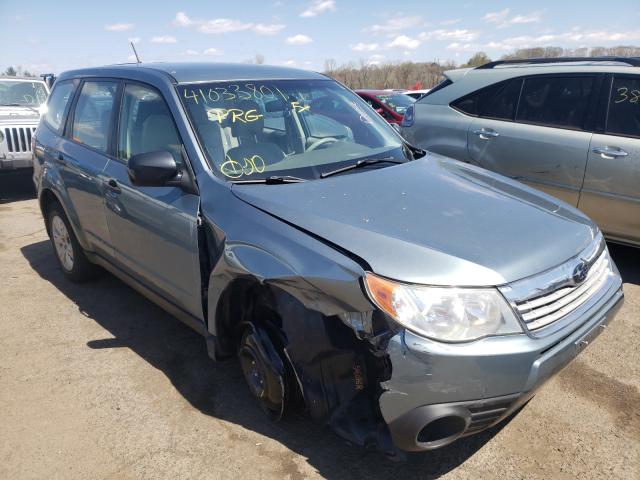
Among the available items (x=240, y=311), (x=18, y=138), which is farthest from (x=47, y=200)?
(x=18, y=138)

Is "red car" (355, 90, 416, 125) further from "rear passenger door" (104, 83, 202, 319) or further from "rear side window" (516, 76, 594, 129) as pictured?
"rear passenger door" (104, 83, 202, 319)

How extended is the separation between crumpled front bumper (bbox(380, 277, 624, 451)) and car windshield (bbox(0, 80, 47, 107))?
30.4 ft

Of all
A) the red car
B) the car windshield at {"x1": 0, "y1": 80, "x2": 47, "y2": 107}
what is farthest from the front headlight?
the red car

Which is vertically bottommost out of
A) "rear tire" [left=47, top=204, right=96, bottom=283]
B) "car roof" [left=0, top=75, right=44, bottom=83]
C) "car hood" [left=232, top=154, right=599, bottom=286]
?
"rear tire" [left=47, top=204, right=96, bottom=283]

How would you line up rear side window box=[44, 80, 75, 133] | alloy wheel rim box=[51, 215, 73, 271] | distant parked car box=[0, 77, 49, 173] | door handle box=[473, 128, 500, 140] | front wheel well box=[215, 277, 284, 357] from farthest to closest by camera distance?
distant parked car box=[0, 77, 49, 173], door handle box=[473, 128, 500, 140], alloy wheel rim box=[51, 215, 73, 271], rear side window box=[44, 80, 75, 133], front wheel well box=[215, 277, 284, 357]

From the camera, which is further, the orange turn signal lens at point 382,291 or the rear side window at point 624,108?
the rear side window at point 624,108

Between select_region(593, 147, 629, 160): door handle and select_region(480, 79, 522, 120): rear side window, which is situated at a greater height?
select_region(480, 79, 522, 120): rear side window

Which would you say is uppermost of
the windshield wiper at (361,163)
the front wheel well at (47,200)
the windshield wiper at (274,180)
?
the windshield wiper at (361,163)

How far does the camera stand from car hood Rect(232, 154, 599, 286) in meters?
2.03

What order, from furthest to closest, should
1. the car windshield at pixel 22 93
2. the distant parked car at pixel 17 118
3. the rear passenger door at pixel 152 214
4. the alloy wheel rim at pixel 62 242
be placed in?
the car windshield at pixel 22 93
the distant parked car at pixel 17 118
the alloy wheel rim at pixel 62 242
the rear passenger door at pixel 152 214

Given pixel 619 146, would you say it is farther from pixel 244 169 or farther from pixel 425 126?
pixel 244 169

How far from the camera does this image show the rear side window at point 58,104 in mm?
4367

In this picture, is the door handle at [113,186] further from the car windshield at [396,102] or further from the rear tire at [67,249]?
the car windshield at [396,102]

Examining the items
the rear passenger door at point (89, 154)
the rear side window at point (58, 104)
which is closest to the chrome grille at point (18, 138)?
the rear side window at point (58, 104)
